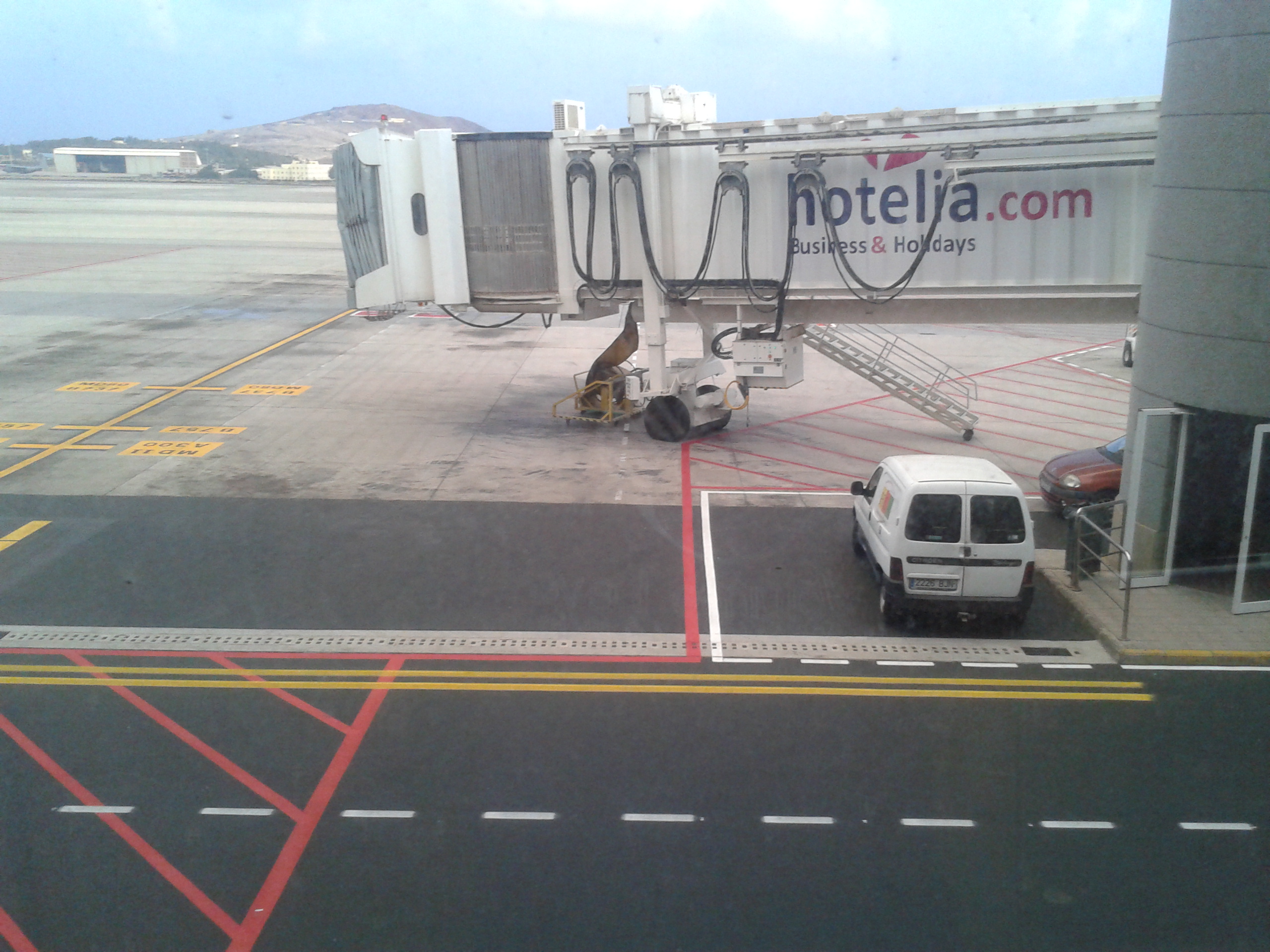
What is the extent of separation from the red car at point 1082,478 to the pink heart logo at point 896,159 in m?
5.35

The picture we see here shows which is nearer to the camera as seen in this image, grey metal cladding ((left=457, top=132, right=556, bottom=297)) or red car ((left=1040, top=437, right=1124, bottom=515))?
red car ((left=1040, top=437, right=1124, bottom=515))

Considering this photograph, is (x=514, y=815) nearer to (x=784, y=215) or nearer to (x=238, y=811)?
(x=238, y=811)

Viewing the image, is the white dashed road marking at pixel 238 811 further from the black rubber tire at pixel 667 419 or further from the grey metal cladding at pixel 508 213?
the grey metal cladding at pixel 508 213

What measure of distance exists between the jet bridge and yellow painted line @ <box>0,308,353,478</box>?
216 inches

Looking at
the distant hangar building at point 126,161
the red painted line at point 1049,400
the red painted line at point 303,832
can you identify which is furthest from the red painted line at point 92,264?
the distant hangar building at point 126,161

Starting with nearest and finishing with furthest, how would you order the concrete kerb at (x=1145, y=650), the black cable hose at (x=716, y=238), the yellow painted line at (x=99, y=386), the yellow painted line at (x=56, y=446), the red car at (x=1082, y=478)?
the concrete kerb at (x=1145, y=650), the red car at (x=1082, y=478), the black cable hose at (x=716, y=238), the yellow painted line at (x=56, y=446), the yellow painted line at (x=99, y=386)

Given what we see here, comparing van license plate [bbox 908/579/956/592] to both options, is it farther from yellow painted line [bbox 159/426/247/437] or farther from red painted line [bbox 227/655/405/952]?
yellow painted line [bbox 159/426/247/437]

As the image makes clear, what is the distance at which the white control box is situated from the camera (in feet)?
61.7

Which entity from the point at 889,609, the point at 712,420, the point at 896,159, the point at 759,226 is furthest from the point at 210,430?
the point at 889,609

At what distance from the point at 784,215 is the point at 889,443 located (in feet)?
16.1

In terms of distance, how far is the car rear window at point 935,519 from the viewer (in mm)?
10805

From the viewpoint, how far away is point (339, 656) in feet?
35.1

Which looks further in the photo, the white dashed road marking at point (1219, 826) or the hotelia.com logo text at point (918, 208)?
the hotelia.com logo text at point (918, 208)

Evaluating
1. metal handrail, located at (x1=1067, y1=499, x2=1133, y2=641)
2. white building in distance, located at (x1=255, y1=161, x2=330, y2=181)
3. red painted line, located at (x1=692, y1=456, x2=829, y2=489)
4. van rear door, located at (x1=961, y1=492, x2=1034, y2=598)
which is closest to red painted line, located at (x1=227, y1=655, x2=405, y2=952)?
van rear door, located at (x1=961, y1=492, x2=1034, y2=598)
